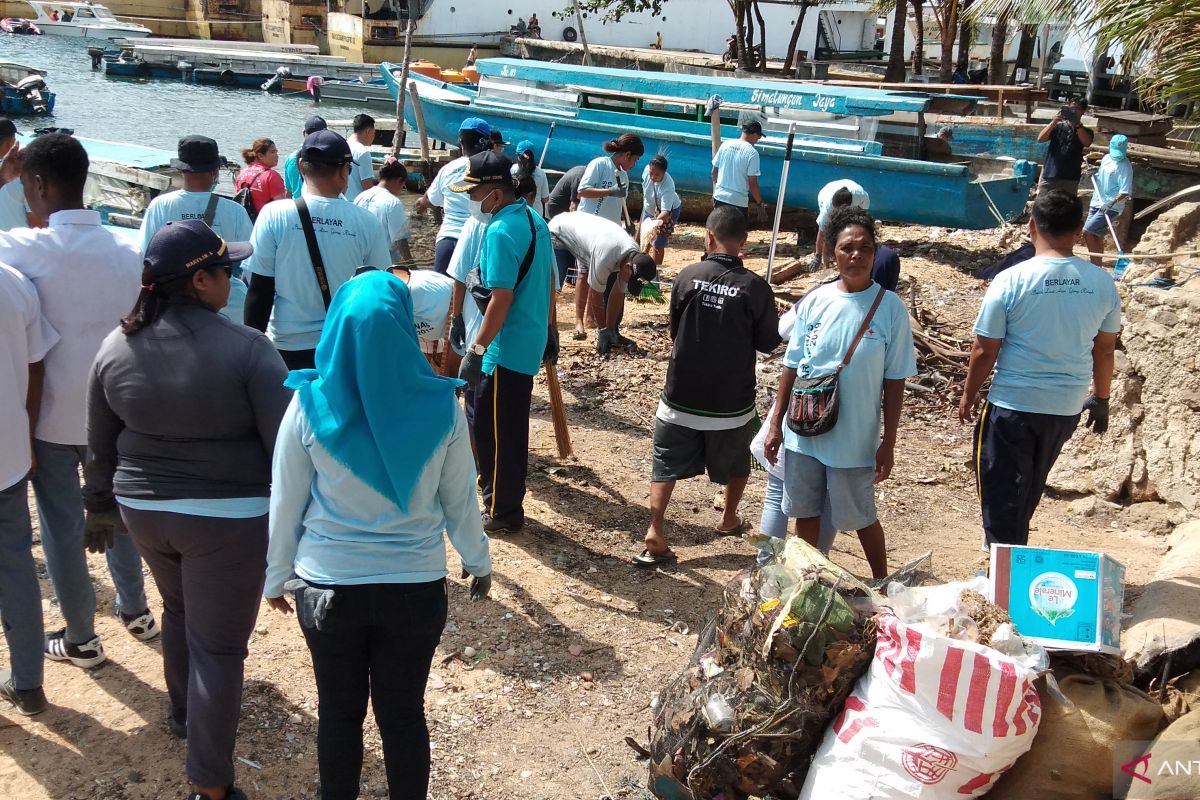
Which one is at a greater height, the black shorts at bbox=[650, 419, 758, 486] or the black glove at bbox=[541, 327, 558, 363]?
the black glove at bbox=[541, 327, 558, 363]

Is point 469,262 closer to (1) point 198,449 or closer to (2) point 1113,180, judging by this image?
(1) point 198,449

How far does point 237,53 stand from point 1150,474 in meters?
41.5

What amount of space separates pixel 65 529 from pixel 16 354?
27.4 inches

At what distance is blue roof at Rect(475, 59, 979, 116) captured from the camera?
44.9 feet

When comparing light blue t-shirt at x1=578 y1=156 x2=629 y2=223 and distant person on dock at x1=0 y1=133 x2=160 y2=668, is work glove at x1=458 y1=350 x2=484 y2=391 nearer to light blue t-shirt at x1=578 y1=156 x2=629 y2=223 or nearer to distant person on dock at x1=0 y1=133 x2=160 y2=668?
distant person on dock at x1=0 y1=133 x2=160 y2=668

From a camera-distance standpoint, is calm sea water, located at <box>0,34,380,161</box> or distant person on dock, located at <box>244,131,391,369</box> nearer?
distant person on dock, located at <box>244,131,391,369</box>

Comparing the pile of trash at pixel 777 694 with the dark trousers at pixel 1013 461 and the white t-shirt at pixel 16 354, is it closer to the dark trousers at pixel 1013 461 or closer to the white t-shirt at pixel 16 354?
the dark trousers at pixel 1013 461

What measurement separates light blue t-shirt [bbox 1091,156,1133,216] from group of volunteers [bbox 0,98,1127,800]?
Result: 23.9 ft

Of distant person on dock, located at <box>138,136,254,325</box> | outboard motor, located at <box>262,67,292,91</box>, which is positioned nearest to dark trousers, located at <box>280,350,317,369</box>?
distant person on dock, located at <box>138,136,254,325</box>

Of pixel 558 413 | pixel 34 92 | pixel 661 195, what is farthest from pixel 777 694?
pixel 34 92

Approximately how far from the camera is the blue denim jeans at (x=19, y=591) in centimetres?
352

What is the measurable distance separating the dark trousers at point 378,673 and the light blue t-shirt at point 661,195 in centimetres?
817

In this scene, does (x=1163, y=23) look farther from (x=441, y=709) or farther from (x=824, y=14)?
(x=824, y=14)

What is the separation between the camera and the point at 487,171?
4793 millimetres
